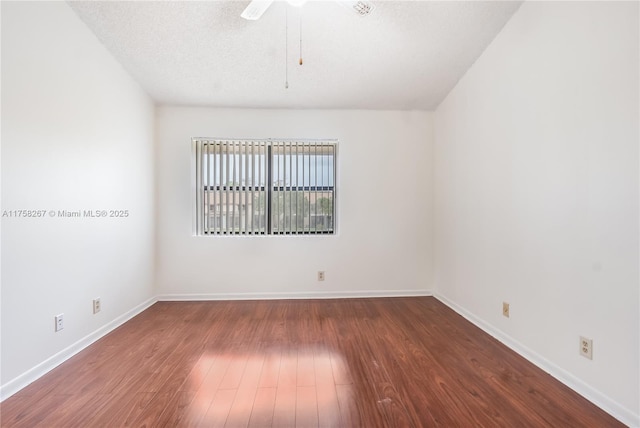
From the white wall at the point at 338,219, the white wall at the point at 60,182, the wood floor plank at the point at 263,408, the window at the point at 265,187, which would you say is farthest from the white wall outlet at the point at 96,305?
the wood floor plank at the point at 263,408

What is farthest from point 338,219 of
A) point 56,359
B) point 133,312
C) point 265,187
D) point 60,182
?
point 56,359

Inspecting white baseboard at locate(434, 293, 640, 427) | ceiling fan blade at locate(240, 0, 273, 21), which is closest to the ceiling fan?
ceiling fan blade at locate(240, 0, 273, 21)

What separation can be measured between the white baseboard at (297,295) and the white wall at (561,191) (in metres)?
0.83

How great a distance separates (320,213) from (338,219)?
0.25 m

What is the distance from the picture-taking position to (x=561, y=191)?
178 centimetres

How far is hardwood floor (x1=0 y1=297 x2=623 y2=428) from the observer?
143 cm

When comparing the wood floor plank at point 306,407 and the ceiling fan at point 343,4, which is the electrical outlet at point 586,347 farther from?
the ceiling fan at point 343,4

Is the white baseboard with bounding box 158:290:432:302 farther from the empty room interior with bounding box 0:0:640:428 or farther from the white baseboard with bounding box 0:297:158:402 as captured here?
the white baseboard with bounding box 0:297:158:402

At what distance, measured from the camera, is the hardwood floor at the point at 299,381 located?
1.43 metres

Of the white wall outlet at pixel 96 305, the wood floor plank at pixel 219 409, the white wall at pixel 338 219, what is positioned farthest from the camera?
the white wall at pixel 338 219

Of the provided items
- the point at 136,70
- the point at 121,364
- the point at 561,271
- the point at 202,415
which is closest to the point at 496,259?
the point at 561,271

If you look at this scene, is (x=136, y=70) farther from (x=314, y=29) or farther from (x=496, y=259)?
(x=496, y=259)

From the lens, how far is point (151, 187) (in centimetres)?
313

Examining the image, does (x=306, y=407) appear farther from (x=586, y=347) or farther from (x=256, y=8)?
(x=256, y=8)
